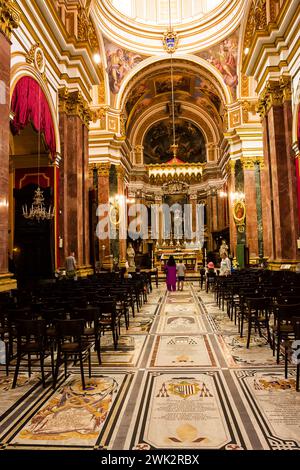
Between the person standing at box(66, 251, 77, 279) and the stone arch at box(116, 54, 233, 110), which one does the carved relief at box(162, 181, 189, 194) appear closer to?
the stone arch at box(116, 54, 233, 110)

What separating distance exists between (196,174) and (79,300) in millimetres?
18468

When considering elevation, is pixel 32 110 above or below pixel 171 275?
above

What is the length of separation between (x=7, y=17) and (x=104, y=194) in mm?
12190

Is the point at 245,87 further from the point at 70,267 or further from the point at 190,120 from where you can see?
the point at 70,267

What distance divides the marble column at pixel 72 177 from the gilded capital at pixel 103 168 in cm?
665

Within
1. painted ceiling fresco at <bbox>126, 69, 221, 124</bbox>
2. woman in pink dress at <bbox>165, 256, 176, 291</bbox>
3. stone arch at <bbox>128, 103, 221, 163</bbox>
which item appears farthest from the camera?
stone arch at <bbox>128, 103, 221, 163</bbox>

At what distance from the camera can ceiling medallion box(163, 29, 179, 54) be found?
64.7 feet

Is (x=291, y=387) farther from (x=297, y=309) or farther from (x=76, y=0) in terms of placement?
(x=76, y=0)

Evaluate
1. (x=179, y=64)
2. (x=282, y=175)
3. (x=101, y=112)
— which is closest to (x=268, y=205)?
(x=282, y=175)

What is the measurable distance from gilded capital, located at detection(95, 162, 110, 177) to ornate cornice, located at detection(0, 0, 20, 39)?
11.8 metres

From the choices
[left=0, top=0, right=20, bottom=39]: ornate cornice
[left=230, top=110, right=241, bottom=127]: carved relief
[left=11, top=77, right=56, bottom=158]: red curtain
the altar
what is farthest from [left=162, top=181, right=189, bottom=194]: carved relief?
[left=0, top=0, right=20, bottom=39]: ornate cornice

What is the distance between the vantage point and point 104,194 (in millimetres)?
19453

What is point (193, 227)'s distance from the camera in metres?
27.4

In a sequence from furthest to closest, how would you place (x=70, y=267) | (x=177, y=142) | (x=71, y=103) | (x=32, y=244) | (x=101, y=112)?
(x=177, y=142) < (x=101, y=112) < (x=71, y=103) < (x=70, y=267) < (x=32, y=244)
